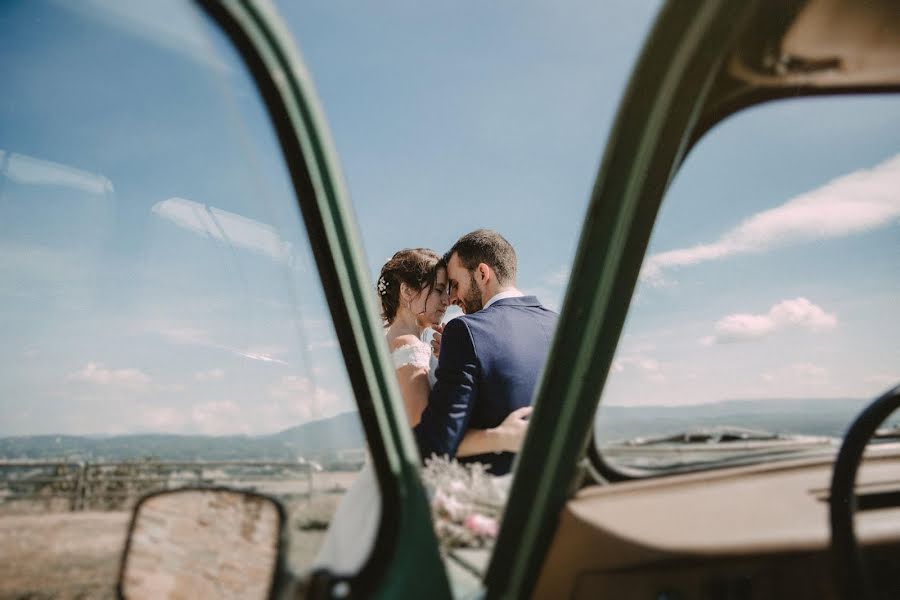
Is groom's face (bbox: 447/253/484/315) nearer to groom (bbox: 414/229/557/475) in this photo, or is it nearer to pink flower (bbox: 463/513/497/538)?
groom (bbox: 414/229/557/475)

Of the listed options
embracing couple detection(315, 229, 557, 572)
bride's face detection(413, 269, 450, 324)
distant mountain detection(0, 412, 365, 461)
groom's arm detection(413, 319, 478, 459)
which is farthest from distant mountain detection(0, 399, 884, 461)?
bride's face detection(413, 269, 450, 324)

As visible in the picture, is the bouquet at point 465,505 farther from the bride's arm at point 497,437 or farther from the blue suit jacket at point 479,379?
the blue suit jacket at point 479,379

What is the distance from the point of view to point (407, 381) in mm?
3117

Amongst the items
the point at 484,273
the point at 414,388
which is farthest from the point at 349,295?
the point at 484,273

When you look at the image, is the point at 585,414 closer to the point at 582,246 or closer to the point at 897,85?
the point at 582,246

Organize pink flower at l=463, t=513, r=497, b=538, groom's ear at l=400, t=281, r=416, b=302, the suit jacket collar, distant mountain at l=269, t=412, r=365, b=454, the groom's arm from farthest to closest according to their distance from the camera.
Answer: groom's ear at l=400, t=281, r=416, b=302 → the suit jacket collar → the groom's arm → pink flower at l=463, t=513, r=497, b=538 → distant mountain at l=269, t=412, r=365, b=454

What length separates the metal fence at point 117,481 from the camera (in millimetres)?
889

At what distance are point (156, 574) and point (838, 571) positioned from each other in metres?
1.16

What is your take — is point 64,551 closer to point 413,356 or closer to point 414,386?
point 414,386

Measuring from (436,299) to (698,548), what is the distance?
3139mm

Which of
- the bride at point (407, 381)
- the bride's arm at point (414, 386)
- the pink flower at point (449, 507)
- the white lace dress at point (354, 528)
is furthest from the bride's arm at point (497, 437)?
the white lace dress at point (354, 528)

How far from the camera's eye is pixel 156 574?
0.88m

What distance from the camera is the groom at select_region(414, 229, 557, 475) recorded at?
Answer: 99.7 inches

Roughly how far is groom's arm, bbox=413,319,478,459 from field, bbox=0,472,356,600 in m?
1.55
